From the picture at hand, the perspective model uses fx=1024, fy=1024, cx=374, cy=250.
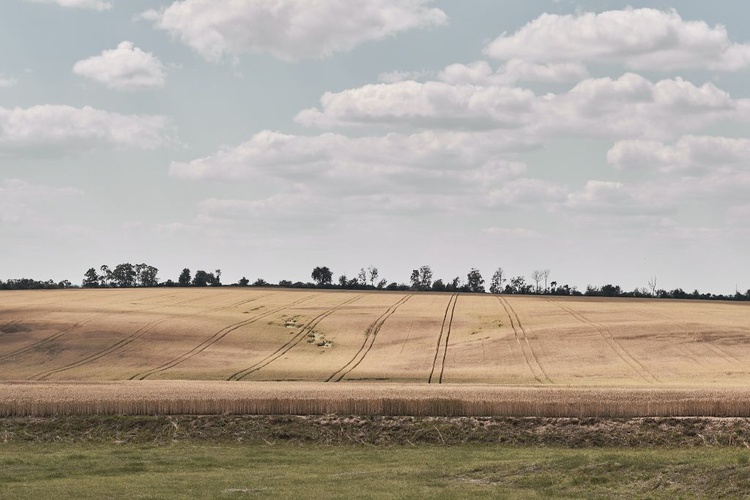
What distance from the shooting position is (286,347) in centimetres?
8138

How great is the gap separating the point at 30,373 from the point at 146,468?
37.1 m

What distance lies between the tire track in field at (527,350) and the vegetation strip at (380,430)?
2288 cm

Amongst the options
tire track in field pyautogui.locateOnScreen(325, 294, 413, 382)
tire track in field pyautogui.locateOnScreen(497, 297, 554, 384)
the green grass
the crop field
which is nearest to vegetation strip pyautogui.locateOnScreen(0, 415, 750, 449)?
the green grass

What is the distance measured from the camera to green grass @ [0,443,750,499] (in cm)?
2838

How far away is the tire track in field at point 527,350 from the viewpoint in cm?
6662

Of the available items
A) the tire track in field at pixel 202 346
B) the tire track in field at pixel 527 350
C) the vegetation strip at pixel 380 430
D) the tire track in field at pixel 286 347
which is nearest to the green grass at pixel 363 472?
the vegetation strip at pixel 380 430

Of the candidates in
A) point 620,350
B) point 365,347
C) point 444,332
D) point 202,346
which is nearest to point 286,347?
point 365,347

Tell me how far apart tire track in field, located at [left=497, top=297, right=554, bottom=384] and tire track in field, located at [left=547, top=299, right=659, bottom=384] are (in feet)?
19.7

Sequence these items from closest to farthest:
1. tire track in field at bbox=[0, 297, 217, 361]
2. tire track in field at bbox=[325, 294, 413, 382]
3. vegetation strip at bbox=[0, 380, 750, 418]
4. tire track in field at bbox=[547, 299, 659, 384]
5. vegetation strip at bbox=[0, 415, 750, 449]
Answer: vegetation strip at bbox=[0, 415, 750, 449]
vegetation strip at bbox=[0, 380, 750, 418]
tire track in field at bbox=[547, 299, 659, 384]
tire track in field at bbox=[325, 294, 413, 382]
tire track in field at bbox=[0, 297, 217, 361]

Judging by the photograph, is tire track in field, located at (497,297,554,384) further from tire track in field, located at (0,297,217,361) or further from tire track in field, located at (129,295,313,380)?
tire track in field, located at (0,297,217,361)

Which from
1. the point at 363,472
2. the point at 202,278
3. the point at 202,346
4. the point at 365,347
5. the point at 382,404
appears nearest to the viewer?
the point at 363,472

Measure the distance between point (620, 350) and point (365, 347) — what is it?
19826 mm

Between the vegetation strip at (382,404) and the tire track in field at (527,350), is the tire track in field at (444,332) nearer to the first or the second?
the tire track in field at (527,350)

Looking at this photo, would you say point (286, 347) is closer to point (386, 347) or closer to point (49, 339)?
point (386, 347)
